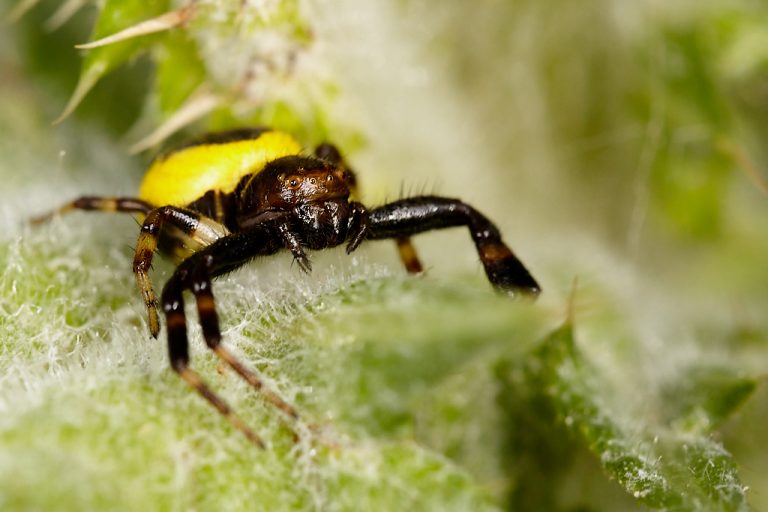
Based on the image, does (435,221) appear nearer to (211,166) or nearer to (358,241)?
(358,241)

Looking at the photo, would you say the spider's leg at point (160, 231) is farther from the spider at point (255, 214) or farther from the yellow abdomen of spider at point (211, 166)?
the yellow abdomen of spider at point (211, 166)

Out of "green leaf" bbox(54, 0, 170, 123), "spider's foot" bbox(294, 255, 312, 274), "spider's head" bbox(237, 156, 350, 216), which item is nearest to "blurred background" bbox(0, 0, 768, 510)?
"green leaf" bbox(54, 0, 170, 123)

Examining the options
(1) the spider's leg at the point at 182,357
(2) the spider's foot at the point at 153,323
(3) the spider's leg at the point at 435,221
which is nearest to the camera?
(1) the spider's leg at the point at 182,357

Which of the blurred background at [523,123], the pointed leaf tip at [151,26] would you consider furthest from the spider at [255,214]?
the pointed leaf tip at [151,26]

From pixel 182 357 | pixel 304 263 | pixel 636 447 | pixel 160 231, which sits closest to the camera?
pixel 182 357

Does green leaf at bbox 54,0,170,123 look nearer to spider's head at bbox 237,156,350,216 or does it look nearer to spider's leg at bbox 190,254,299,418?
spider's head at bbox 237,156,350,216


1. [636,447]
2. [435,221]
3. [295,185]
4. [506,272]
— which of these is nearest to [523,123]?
[435,221]

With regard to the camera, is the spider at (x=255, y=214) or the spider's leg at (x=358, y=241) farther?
A: the spider's leg at (x=358, y=241)

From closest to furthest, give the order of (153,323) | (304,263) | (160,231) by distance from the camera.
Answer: (153,323)
(304,263)
(160,231)
